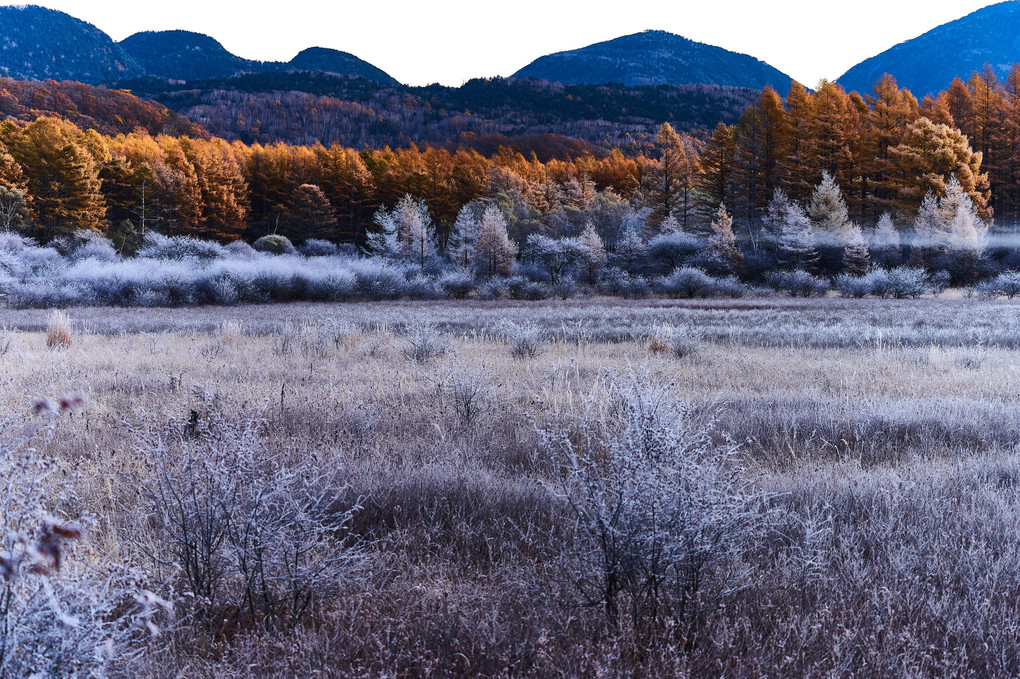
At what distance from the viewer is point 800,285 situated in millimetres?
30766

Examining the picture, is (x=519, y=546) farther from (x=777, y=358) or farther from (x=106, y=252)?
(x=106, y=252)

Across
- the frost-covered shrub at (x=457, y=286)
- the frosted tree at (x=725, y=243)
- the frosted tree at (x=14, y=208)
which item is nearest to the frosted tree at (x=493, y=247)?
the frost-covered shrub at (x=457, y=286)

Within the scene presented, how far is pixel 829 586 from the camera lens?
2.45 m

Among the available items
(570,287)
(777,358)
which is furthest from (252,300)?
(777,358)

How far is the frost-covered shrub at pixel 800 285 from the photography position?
30484 millimetres

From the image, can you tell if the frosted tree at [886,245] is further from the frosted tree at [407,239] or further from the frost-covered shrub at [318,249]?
the frost-covered shrub at [318,249]

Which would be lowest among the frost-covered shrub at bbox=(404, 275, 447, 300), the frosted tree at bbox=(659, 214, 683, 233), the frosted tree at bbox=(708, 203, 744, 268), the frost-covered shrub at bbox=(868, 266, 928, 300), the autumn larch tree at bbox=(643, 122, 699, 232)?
the frost-covered shrub at bbox=(404, 275, 447, 300)

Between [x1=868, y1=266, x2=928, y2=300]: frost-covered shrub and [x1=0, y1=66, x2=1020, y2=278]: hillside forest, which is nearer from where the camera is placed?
[x1=868, y1=266, x2=928, y2=300]: frost-covered shrub

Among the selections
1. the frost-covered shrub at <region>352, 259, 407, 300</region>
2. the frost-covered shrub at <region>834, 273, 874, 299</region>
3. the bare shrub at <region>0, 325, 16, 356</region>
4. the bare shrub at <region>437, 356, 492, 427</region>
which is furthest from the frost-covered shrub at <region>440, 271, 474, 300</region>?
the bare shrub at <region>437, 356, 492, 427</region>

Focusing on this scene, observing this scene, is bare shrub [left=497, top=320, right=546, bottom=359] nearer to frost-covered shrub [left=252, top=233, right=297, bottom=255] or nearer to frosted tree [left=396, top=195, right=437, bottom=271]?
frosted tree [left=396, top=195, right=437, bottom=271]

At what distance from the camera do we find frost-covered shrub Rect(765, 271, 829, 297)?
100ft

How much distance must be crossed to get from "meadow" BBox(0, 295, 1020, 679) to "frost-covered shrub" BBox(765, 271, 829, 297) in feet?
88.6

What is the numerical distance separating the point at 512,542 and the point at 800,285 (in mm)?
32196

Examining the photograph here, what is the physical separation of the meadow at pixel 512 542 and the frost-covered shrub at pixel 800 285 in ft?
88.6
